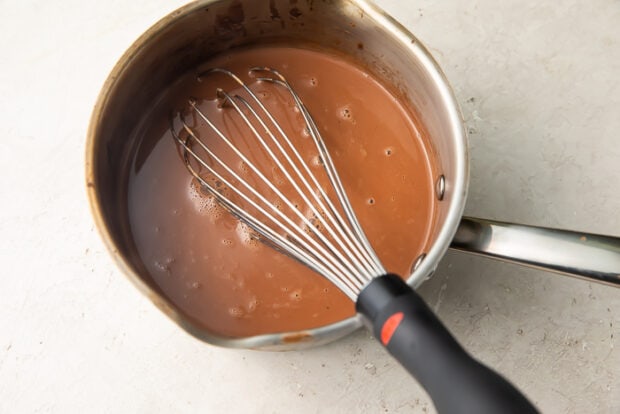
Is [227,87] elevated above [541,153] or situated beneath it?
elevated above

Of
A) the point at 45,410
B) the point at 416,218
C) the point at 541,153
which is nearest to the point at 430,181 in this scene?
the point at 416,218

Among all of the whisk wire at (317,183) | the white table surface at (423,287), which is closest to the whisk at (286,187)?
the whisk wire at (317,183)

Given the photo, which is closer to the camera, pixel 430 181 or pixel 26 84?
pixel 430 181

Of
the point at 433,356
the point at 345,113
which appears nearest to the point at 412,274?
the point at 433,356

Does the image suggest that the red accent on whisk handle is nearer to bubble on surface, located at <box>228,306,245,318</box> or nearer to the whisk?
the whisk

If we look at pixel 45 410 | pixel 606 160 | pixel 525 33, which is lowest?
pixel 45 410

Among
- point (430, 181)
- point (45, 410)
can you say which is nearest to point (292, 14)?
point (430, 181)

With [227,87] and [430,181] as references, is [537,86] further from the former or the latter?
[227,87]

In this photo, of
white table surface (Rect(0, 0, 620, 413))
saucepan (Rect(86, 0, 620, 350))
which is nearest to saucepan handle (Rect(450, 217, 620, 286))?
saucepan (Rect(86, 0, 620, 350))
